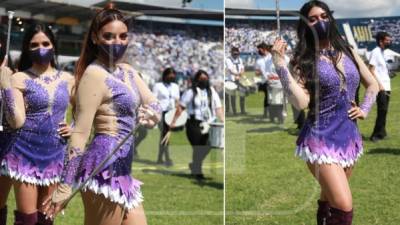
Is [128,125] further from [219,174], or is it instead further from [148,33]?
[219,174]

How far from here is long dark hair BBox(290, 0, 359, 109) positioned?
311 centimetres

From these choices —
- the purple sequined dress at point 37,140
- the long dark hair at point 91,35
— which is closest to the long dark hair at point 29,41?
the purple sequined dress at point 37,140

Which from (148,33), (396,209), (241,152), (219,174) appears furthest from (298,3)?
(219,174)

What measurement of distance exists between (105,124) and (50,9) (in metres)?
7.48

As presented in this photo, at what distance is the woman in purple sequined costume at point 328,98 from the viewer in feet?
9.82

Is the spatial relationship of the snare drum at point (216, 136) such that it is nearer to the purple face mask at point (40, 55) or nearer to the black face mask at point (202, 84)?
the black face mask at point (202, 84)

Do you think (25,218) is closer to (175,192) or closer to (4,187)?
(4,187)

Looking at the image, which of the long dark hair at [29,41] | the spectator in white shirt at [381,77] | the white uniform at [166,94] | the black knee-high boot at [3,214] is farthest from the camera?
the spectator in white shirt at [381,77]

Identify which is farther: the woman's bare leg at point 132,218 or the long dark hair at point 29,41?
the long dark hair at point 29,41

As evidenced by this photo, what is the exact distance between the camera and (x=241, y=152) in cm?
631

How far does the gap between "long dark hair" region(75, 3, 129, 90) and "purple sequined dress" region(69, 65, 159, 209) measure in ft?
0.51

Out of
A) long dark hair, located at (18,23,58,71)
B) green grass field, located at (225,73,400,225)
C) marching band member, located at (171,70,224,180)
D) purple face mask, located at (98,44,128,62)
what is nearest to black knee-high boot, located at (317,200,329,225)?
green grass field, located at (225,73,400,225)

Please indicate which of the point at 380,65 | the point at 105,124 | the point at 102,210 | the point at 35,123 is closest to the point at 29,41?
the point at 35,123

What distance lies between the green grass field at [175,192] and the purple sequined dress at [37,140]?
1.51 m
